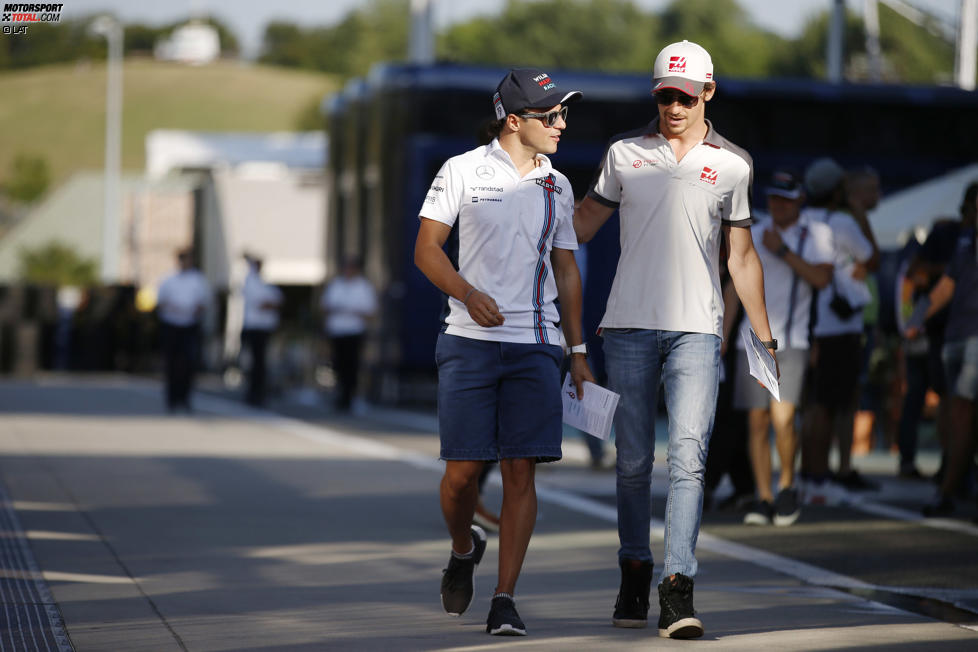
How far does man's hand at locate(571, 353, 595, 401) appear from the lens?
248 inches

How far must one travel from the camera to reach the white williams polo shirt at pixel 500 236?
607 cm

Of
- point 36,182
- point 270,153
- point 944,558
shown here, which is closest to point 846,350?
point 944,558

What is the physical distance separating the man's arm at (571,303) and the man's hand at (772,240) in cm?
337

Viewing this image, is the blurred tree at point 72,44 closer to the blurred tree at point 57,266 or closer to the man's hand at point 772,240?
the blurred tree at point 57,266

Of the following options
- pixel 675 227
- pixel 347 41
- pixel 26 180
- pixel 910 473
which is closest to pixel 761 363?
pixel 675 227

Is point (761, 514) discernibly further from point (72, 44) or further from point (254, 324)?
point (72, 44)

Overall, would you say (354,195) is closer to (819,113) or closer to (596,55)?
(819,113)

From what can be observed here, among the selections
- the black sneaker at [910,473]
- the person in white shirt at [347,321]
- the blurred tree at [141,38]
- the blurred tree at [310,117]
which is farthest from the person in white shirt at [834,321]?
the blurred tree at [141,38]

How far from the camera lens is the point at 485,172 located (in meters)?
6.12

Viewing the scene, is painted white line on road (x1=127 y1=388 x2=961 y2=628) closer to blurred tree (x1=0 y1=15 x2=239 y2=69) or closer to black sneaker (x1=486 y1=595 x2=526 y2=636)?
black sneaker (x1=486 y1=595 x2=526 y2=636)

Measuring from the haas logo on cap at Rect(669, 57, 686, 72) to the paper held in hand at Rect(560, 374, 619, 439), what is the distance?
1138mm

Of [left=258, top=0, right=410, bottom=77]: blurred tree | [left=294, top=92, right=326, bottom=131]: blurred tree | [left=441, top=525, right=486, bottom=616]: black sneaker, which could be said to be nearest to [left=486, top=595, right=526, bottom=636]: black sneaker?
[left=441, top=525, right=486, bottom=616]: black sneaker

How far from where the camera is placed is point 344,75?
133625mm

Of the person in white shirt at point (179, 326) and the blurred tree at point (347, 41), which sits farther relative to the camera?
the blurred tree at point (347, 41)
